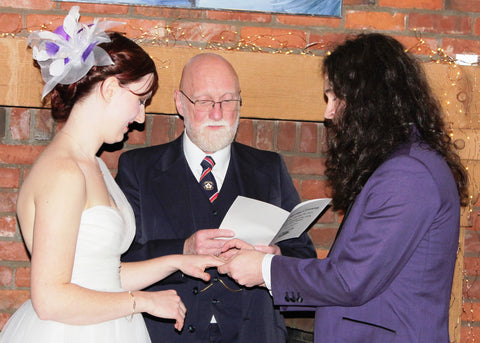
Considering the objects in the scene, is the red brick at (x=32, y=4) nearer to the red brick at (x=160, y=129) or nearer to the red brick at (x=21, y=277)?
the red brick at (x=160, y=129)

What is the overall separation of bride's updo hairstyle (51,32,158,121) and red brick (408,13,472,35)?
1454 mm

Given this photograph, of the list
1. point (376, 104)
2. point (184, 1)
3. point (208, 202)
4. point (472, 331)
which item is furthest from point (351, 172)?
point (472, 331)

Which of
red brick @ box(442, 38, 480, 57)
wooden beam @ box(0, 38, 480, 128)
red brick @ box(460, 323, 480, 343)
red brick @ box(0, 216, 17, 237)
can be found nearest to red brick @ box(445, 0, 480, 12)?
red brick @ box(442, 38, 480, 57)

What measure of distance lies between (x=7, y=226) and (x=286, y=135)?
1.32 metres

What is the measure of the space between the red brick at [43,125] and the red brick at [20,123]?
0.04 meters

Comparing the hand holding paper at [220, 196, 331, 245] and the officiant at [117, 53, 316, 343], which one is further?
the officiant at [117, 53, 316, 343]

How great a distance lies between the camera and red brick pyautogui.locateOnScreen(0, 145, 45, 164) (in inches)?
101

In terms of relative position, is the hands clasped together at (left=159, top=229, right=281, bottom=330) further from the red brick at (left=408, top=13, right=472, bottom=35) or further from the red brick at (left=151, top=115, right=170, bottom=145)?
the red brick at (left=408, top=13, right=472, bottom=35)

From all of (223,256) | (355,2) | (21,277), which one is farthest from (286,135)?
(21,277)

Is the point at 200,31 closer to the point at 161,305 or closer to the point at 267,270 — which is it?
the point at 267,270

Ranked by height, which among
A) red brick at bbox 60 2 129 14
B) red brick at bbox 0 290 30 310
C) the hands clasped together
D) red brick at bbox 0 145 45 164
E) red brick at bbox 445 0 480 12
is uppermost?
red brick at bbox 445 0 480 12

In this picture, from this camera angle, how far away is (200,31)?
8.59ft

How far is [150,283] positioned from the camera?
2.04 metres

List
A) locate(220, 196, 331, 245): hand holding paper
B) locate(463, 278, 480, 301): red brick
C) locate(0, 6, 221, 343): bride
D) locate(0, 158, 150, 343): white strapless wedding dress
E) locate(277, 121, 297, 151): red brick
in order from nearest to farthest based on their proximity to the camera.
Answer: locate(0, 6, 221, 343): bride < locate(0, 158, 150, 343): white strapless wedding dress < locate(220, 196, 331, 245): hand holding paper < locate(277, 121, 297, 151): red brick < locate(463, 278, 480, 301): red brick
